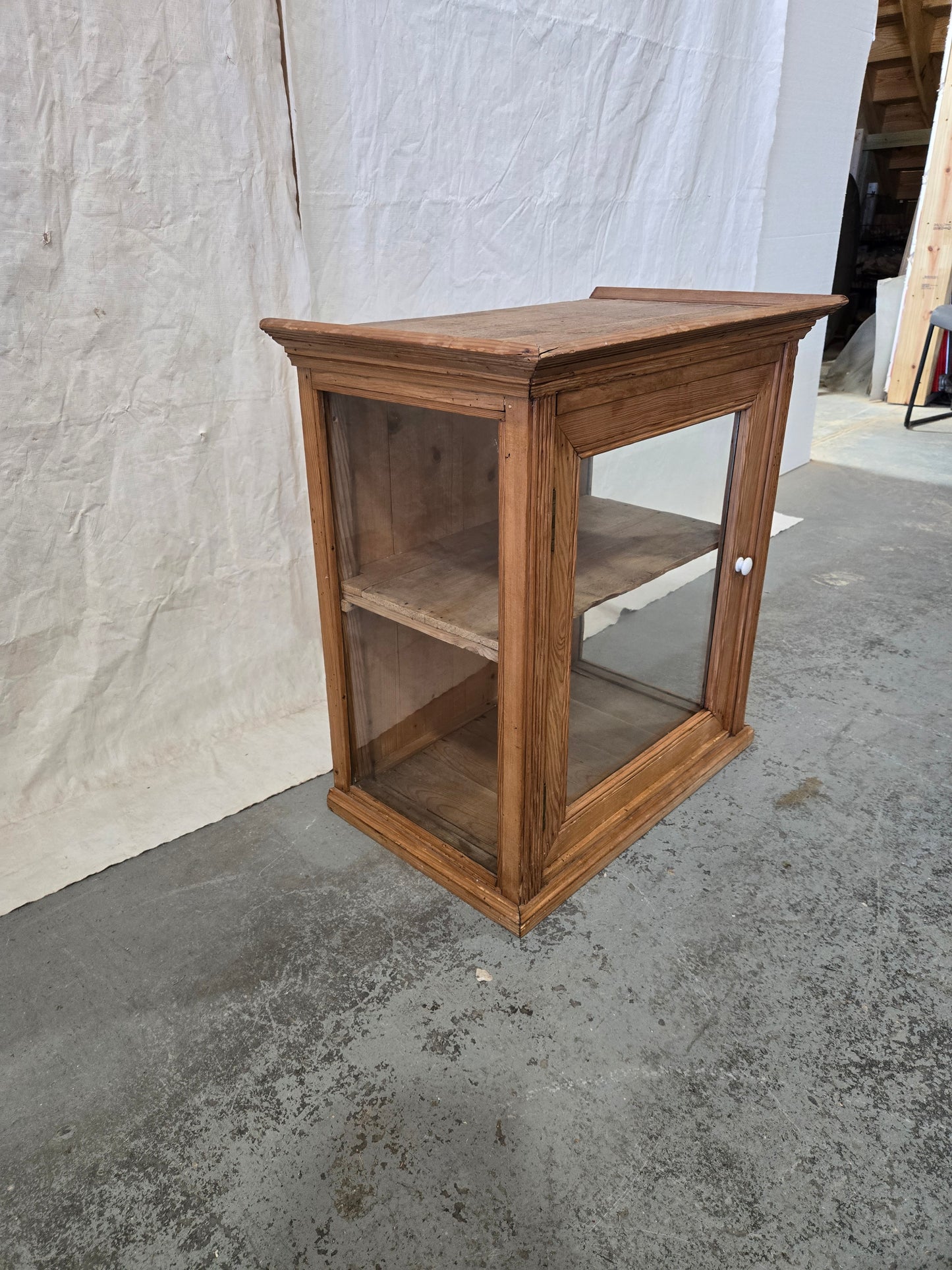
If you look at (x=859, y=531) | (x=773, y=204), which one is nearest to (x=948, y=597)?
(x=859, y=531)

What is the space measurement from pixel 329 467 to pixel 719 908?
86 cm

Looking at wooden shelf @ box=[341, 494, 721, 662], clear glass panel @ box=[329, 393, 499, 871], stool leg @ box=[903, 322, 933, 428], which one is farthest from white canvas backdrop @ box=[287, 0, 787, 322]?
stool leg @ box=[903, 322, 933, 428]

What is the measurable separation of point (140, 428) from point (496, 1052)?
107cm

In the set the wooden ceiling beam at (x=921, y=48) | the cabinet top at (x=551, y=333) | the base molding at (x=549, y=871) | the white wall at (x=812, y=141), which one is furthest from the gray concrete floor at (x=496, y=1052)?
the wooden ceiling beam at (x=921, y=48)

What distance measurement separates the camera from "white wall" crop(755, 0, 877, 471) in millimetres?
2564

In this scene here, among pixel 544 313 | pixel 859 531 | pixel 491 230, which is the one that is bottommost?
pixel 859 531

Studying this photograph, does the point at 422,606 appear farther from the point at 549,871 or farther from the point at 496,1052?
the point at 496,1052

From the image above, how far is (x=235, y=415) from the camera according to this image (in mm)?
1474

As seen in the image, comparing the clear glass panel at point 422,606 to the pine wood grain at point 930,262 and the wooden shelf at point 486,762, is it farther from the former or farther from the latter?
the pine wood grain at point 930,262

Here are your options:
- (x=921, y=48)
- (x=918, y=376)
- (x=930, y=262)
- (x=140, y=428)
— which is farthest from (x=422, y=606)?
(x=921, y=48)

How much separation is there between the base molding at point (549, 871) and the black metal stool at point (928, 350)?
297cm

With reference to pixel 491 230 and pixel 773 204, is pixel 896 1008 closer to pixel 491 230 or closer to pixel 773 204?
pixel 491 230

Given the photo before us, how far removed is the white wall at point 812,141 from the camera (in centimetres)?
256

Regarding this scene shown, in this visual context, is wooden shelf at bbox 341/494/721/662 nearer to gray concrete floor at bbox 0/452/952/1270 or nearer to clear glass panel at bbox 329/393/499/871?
clear glass panel at bbox 329/393/499/871
